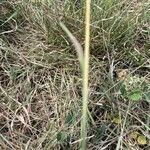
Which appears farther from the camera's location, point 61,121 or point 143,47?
point 143,47

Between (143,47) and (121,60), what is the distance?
0.10 metres

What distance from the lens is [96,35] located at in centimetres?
136

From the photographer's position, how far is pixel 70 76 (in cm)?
131

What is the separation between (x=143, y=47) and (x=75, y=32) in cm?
26

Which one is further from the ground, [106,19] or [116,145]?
[106,19]

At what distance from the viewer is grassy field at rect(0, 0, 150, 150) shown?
1170mm

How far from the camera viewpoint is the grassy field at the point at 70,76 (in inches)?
46.1

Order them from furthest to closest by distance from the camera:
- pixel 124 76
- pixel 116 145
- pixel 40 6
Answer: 1. pixel 40 6
2. pixel 124 76
3. pixel 116 145

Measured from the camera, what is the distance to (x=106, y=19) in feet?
4.32

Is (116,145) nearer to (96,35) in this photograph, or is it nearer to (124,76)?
(124,76)

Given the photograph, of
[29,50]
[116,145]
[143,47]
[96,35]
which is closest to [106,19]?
[96,35]

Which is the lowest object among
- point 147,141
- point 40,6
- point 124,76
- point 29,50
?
point 147,141

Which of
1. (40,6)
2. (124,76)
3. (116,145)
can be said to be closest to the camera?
(116,145)

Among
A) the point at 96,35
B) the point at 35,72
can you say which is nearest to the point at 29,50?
the point at 35,72
